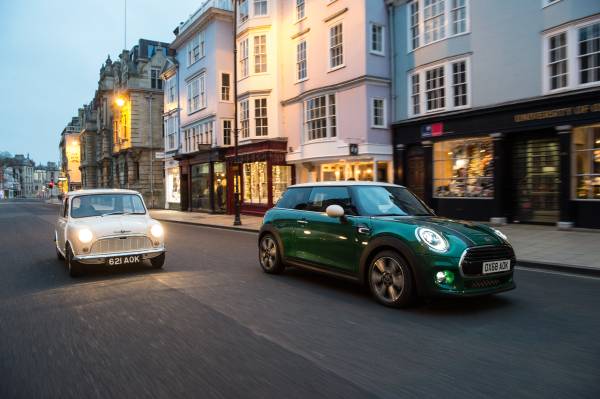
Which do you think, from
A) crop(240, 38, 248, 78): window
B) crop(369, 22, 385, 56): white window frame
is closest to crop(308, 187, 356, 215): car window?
crop(369, 22, 385, 56): white window frame

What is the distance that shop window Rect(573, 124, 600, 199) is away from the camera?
13.0 meters

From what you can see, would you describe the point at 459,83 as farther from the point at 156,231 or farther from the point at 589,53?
the point at 156,231

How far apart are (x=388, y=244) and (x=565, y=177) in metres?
10.7

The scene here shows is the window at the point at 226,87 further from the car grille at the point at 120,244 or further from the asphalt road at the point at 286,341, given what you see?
the asphalt road at the point at 286,341

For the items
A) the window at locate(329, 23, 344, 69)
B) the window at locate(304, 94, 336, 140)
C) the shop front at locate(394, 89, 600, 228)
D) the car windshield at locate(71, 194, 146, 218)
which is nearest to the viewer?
the car windshield at locate(71, 194, 146, 218)

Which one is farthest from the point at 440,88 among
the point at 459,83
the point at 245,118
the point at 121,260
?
the point at 121,260

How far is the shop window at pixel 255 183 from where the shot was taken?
2403 centimetres

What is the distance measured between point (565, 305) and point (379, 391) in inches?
149

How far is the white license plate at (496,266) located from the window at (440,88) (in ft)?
39.9

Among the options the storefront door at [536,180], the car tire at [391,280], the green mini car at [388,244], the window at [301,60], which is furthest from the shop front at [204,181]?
the car tire at [391,280]

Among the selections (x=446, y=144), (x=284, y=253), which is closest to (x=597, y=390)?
(x=284, y=253)

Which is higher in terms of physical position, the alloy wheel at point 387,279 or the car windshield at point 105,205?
the car windshield at point 105,205

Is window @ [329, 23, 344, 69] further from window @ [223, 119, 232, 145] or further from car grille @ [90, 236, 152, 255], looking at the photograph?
car grille @ [90, 236, 152, 255]

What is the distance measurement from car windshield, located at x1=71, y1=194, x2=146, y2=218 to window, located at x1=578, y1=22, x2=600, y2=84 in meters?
13.3
